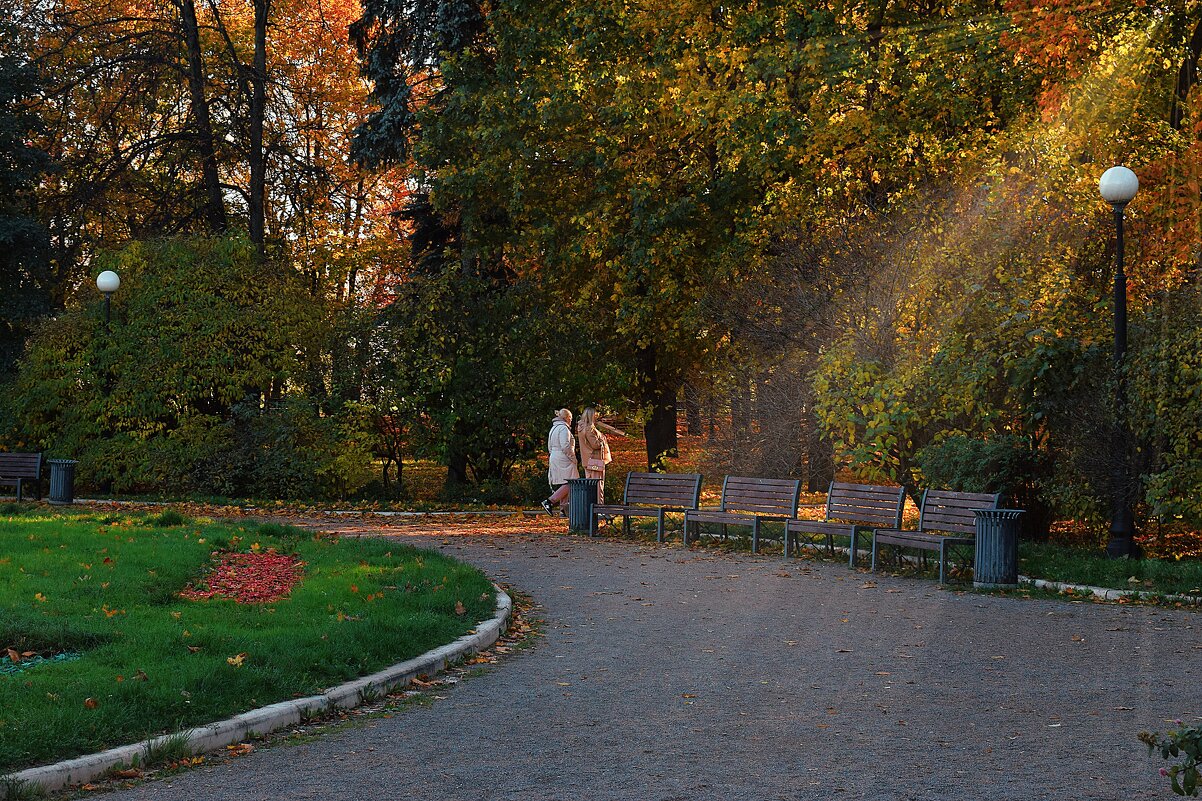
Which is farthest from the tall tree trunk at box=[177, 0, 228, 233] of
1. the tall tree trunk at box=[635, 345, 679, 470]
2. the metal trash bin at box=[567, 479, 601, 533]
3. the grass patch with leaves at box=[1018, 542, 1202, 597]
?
the grass patch with leaves at box=[1018, 542, 1202, 597]

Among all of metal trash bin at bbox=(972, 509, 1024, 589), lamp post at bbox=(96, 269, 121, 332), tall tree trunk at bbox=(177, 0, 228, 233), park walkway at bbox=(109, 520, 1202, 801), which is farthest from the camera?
tall tree trunk at bbox=(177, 0, 228, 233)

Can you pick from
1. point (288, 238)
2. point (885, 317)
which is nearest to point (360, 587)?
point (885, 317)

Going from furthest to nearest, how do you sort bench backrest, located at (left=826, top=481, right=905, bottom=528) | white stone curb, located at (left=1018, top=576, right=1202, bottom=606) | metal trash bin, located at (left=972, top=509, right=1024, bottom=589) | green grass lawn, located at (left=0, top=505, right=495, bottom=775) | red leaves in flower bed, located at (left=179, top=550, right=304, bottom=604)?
bench backrest, located at (left=826, top=481, right=905, bottom=528) < metal trash bin, located at (left=972, top=509, right=1024, bottom=589) < white stone curb, located at (left=1018, top=576, right=1202, bottom=606) < red leaves in flower bed, located at (left=179, top=550, right=304, bottom=604) < green grass lawn, located at (left=0, top=505, right=495, bottom=775)

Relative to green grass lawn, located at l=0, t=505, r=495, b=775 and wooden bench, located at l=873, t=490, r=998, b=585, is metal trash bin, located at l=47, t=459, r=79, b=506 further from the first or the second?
wooden bench, located at l=873, t=490, r=998, b=585

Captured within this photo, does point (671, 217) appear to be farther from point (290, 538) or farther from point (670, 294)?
point (290, 538)

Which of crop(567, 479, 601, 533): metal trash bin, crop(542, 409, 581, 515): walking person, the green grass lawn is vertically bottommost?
the green grass lawn

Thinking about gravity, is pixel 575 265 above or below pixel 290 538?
above

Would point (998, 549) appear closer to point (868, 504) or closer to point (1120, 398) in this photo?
point (868, 504)

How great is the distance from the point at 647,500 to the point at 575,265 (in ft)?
29.7

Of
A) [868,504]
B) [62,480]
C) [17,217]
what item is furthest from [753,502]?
[17,217]

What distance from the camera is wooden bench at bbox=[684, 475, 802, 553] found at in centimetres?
1612

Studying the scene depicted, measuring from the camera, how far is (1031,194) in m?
17.0

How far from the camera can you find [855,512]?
49.3 feet

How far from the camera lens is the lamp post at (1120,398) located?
13.7m
